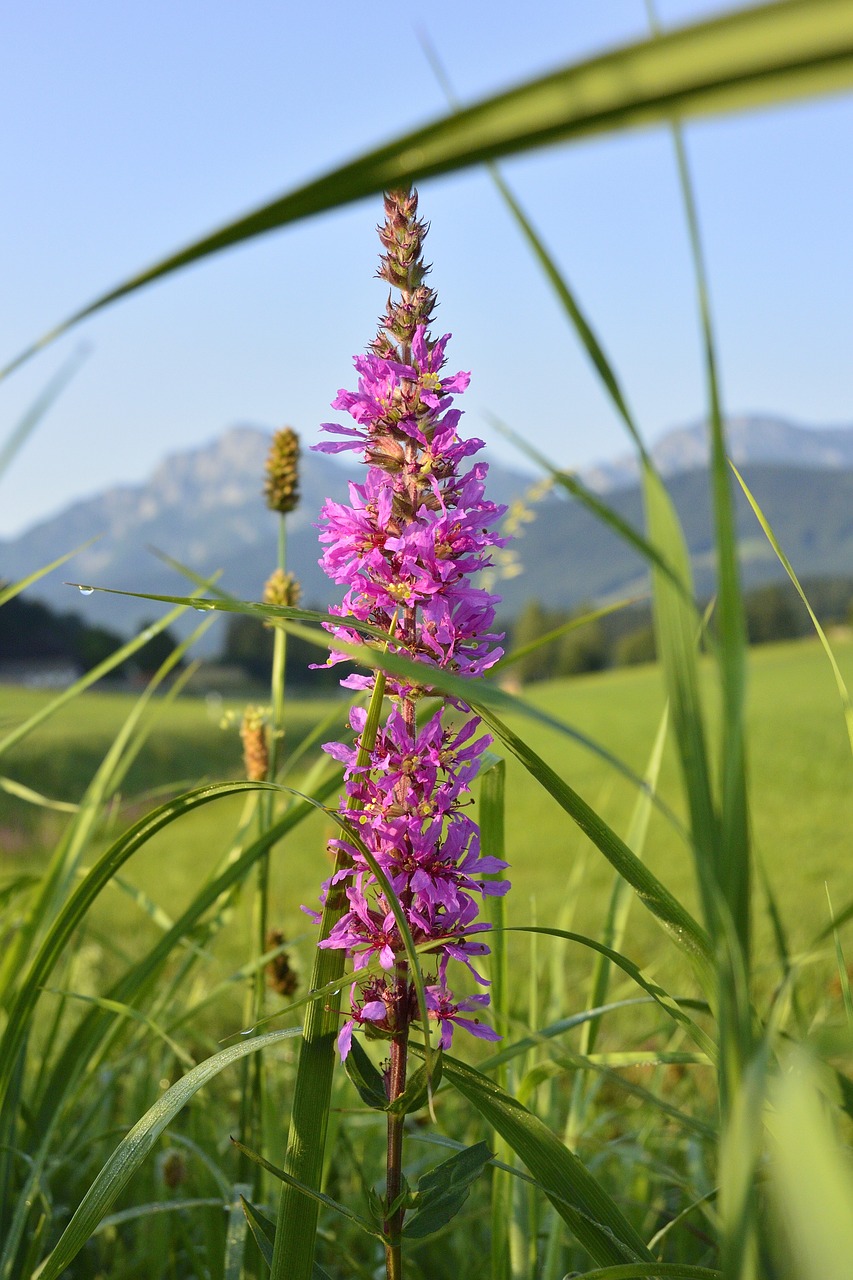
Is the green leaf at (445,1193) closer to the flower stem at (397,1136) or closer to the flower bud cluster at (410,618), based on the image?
the flower stem at (397,1136)

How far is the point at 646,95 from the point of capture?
16.2 inches

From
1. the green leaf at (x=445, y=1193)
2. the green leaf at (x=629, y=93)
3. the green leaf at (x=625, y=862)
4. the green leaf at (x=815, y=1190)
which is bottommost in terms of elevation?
the green leaf at (x=445, y=1193)

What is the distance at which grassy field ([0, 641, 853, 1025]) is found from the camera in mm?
4680

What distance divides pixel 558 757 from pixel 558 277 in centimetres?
1450

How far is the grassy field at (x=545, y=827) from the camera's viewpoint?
15.4 ft

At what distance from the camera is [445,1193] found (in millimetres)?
1123

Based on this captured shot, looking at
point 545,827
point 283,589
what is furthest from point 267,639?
point 283,589

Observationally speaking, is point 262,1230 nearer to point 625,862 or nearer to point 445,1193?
point 445,1193

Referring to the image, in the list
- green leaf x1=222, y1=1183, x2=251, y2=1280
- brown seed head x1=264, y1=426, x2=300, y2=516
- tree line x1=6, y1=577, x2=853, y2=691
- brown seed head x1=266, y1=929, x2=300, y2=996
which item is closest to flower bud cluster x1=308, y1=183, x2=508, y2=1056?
green leaf x1=222, y1=1183, x2=251, y2=1280

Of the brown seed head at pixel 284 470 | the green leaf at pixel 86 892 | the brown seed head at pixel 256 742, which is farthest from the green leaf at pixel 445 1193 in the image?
the brown seed head at pixel 284 470

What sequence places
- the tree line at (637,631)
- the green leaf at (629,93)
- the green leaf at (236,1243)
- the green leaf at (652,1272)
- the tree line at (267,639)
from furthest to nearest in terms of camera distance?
1. the tree line at (637,631)
2. the tree line at (267,639)
3. the green leaf at (236,1243)
4. the green leaf at (652,1272)
5. the green leaf at (629,93)

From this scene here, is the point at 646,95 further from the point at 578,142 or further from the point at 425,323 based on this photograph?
the point at 425,323

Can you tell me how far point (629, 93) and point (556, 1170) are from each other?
40.3 inches

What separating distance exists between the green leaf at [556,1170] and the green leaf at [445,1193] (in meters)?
0.08
